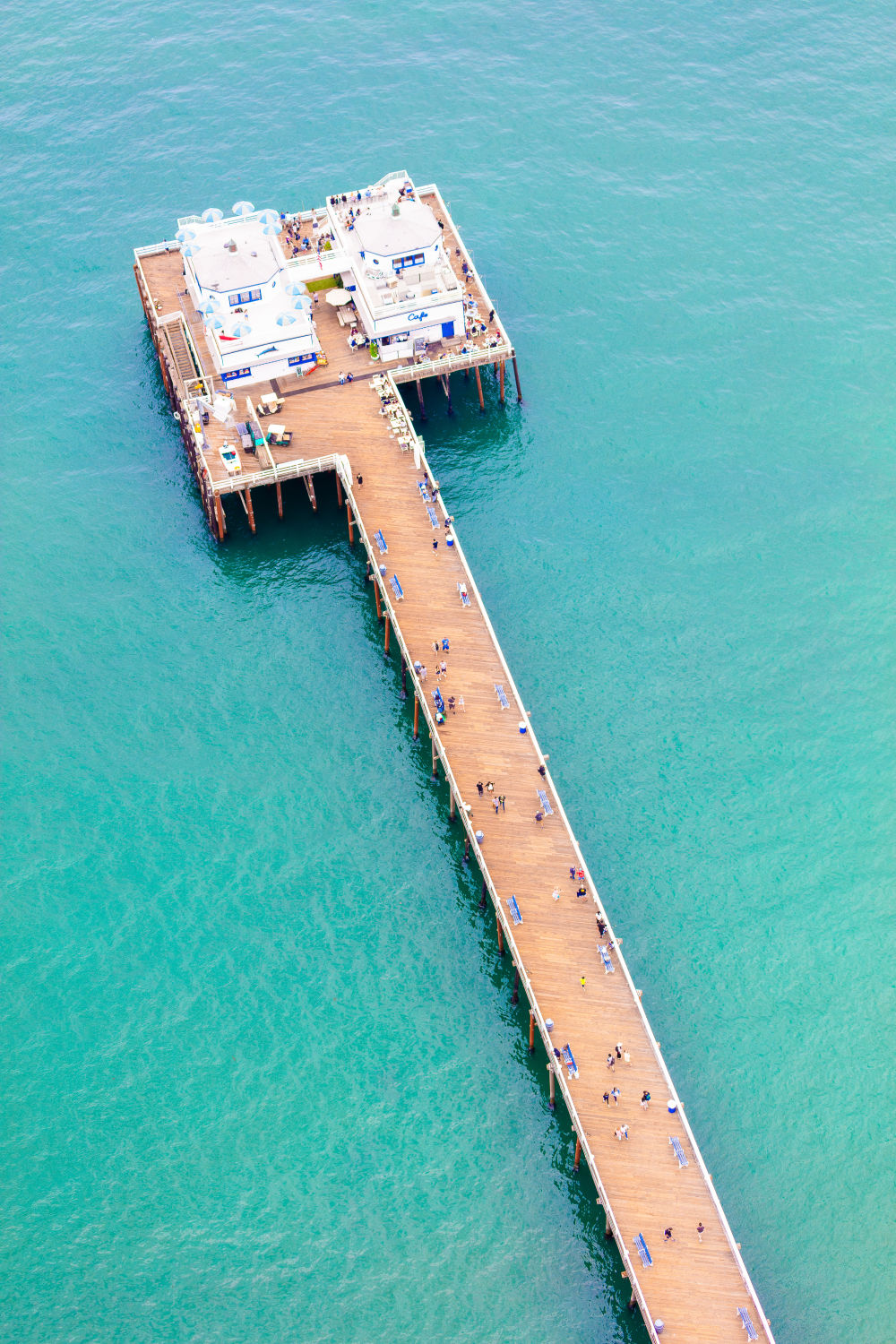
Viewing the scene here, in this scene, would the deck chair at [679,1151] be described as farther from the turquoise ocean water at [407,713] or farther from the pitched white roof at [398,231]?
the pitched white roof at [398,231]

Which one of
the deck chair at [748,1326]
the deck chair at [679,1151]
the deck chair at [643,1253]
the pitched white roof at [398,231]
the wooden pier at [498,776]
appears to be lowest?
the deck chair at [748,1326]

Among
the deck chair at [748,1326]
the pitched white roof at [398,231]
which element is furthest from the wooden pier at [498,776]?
the pitched white roof at [398,231]

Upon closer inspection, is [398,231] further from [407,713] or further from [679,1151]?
[679,1151]

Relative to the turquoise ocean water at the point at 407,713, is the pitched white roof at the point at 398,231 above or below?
above

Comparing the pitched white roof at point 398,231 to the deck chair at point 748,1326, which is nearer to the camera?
the deck chair at point 748,1326

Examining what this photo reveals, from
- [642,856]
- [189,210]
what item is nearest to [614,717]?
[642,856]

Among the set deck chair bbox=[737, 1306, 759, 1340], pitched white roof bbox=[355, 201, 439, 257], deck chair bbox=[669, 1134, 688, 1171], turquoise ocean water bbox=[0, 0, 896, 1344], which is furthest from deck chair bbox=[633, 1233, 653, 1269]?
pitched white roof bbox=[355, 201, 439, 257]

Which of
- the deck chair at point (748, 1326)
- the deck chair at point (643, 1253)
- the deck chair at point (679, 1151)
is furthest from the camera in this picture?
the deck chair at point (679, 1151)

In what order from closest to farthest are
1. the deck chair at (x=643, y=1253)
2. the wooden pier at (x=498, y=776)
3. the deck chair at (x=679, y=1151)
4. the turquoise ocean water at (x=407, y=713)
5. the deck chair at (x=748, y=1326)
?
the deck chair at (x=748, y=1326)
the deck chair at (x=643, y=1253)
the wooden pier at (x=498, y=776)
the deck chair at (x=679, y=1151)
the turquoise ocean water at (x=407, y=713)
